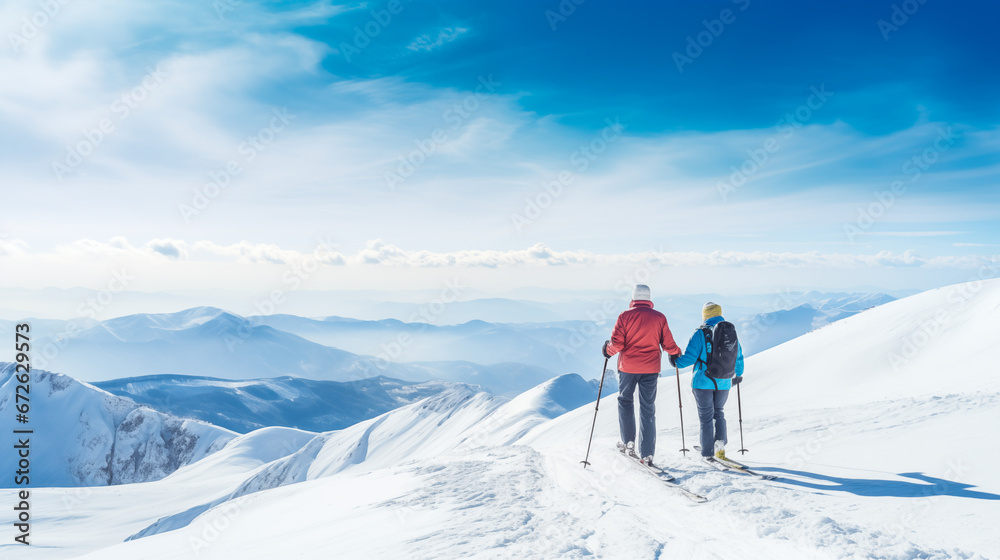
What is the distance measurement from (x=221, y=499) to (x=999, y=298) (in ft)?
288

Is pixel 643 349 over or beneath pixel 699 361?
over

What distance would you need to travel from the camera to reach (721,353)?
858 cm

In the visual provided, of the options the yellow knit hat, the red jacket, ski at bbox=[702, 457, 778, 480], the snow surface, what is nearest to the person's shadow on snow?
the snow surface

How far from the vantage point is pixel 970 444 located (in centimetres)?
768

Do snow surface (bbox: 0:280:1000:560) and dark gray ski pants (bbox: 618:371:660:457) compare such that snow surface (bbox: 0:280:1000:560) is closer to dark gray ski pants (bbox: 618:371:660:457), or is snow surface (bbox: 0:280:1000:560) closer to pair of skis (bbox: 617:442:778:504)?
pair of skis (bbox: 617:442:778:504)

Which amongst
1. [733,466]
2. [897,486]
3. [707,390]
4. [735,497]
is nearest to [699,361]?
→ [707,390]

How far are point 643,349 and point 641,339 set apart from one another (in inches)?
7.4

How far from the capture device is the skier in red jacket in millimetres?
8656

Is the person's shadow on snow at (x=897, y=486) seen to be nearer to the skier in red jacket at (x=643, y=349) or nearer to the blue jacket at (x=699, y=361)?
the blue jacket at (x=699, y=361)

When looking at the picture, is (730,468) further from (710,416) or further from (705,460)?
(710,416)

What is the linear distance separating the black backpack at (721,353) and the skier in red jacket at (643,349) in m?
0.55

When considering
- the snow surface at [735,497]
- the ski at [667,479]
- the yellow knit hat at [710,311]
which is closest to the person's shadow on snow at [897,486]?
the snow surface at [735,497]

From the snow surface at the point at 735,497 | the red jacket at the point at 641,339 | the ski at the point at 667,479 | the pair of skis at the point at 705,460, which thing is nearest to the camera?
the snow surface at the point at 735,497

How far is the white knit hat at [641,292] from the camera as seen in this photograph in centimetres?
866
